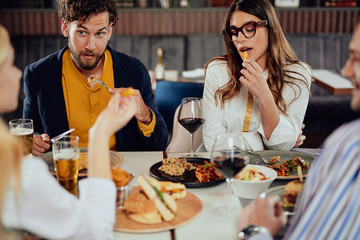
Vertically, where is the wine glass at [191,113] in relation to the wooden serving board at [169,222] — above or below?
above

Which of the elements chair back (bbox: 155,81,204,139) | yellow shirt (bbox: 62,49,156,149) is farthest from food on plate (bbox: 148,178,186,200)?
chair back (bbox: 155,81,204,139)

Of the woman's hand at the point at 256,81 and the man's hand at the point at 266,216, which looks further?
the woman's hand at the point at 256,81

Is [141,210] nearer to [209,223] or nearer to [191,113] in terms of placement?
[209,223]

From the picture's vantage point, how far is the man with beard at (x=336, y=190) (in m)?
0.87

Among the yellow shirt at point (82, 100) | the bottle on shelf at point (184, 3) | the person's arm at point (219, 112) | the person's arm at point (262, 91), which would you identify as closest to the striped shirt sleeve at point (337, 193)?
the person's arm at point (262, 91)

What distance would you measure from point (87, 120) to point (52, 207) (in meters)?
1.27

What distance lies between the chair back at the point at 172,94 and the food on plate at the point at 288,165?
1.02 m

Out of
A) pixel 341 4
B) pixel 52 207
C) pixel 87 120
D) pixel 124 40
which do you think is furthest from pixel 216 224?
pixel 341 4

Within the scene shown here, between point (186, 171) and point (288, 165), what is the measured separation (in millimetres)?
391

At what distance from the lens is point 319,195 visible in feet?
2.99

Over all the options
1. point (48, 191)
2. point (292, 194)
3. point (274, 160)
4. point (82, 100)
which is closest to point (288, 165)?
point (274, 160)

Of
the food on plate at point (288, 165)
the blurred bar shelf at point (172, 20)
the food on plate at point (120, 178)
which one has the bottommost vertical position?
the food on plate at point (288, 165)

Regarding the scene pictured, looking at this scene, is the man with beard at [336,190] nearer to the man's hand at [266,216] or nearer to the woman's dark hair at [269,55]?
the man's hand at [266,216]

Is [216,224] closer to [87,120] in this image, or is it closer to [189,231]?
[189,231]
